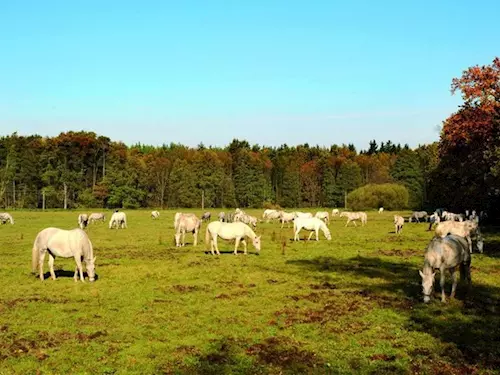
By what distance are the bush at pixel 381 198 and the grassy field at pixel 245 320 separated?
6318 centimetres

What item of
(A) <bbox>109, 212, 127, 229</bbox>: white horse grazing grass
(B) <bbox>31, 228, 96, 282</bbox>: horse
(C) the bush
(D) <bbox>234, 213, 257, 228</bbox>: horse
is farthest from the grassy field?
(C) the bush

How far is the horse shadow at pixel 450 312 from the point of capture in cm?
996

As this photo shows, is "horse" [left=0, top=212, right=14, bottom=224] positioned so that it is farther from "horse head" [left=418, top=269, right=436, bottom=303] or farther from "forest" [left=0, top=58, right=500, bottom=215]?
"horse head" [left=418, top=269, right=436, bottom=303]

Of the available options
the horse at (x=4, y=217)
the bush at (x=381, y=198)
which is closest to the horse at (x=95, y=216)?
the horse at (x=4, y=217)

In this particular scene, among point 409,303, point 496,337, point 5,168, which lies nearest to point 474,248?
point 409,303

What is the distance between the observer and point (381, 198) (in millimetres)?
84438

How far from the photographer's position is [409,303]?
46.4 ft

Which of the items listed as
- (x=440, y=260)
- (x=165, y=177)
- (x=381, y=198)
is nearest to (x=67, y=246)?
(x=440, y=260)

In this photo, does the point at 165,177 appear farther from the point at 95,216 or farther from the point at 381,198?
the point at 95,216

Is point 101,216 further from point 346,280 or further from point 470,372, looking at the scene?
point 470,372

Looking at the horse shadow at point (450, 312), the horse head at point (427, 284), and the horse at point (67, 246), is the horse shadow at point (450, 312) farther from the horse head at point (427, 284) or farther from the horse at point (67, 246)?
the horse at point (67, 246)

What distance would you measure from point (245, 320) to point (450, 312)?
5.65 metres

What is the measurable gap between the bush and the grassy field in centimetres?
6318

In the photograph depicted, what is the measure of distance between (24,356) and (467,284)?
45.8 ft
